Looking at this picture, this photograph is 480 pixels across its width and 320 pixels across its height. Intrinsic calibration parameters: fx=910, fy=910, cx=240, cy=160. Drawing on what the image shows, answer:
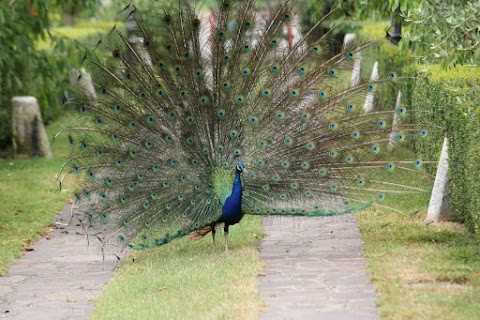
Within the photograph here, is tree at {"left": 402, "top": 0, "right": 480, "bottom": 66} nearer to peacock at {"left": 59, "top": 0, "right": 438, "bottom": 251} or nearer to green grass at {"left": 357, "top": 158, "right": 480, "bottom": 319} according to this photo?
peacock at {"left": 59, "top": 0, "right": 438, "bottom": 251}

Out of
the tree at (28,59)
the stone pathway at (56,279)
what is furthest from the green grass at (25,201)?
the tree at (28,59)

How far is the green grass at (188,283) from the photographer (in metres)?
6.95

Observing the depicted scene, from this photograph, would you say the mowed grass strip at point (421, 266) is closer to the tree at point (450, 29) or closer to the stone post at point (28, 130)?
the tree at point (450, 29)

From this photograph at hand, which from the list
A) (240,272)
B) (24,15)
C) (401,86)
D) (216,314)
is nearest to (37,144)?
(24,15)

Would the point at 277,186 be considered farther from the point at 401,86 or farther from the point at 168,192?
the point at 401,86

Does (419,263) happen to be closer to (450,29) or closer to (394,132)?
(394,132)

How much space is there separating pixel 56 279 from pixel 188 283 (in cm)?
166

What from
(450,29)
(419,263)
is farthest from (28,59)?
(419,263)

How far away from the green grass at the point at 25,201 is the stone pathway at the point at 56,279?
0.20 meters

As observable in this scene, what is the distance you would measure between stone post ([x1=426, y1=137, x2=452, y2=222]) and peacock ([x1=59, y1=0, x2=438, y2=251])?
0.75 m

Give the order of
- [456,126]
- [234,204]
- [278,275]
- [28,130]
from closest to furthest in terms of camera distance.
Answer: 1. [278,275]
2. [234,204]
3. [456,126]
4. [28,130]

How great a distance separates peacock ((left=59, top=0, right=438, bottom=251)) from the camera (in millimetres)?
8867

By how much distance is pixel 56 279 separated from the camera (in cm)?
885

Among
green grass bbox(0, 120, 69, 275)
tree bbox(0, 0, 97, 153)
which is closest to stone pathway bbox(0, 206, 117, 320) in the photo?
green grass bbox(0, 120, 69, 275)
